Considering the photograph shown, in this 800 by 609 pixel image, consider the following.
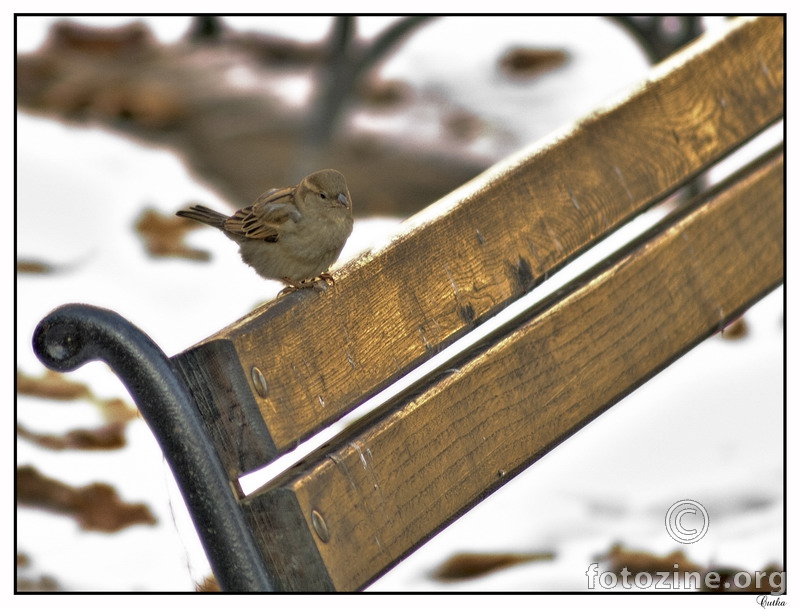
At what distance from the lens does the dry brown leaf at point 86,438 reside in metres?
2.54

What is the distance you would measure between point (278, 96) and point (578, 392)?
350cm

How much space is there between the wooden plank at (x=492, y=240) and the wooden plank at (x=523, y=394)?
43mm

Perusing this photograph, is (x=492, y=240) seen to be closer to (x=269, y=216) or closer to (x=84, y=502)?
(x=269, y=216)

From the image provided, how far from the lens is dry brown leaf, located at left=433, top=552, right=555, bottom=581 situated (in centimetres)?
229

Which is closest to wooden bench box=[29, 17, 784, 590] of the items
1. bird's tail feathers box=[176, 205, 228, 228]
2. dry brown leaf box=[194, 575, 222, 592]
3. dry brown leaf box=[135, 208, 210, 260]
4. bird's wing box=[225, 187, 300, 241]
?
dry brown leaf box=[194, 575, 222, 592]

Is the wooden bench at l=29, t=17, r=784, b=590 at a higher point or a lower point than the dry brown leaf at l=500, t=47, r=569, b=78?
lower

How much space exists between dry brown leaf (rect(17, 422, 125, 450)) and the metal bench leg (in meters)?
1.77

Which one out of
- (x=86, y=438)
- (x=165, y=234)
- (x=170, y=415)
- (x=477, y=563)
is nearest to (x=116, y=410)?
(x=86, y=438)

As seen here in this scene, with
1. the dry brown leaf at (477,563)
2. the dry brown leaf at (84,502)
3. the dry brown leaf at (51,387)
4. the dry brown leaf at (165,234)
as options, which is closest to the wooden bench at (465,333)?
the dry brown leaf at (477,563)

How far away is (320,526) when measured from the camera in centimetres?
89

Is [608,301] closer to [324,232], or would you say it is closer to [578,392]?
[578,392]

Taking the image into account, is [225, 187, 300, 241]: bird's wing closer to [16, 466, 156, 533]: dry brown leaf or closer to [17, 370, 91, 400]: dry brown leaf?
[16, 466, 156, 533]: dry brown leaf

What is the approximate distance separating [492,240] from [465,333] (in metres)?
0.11
